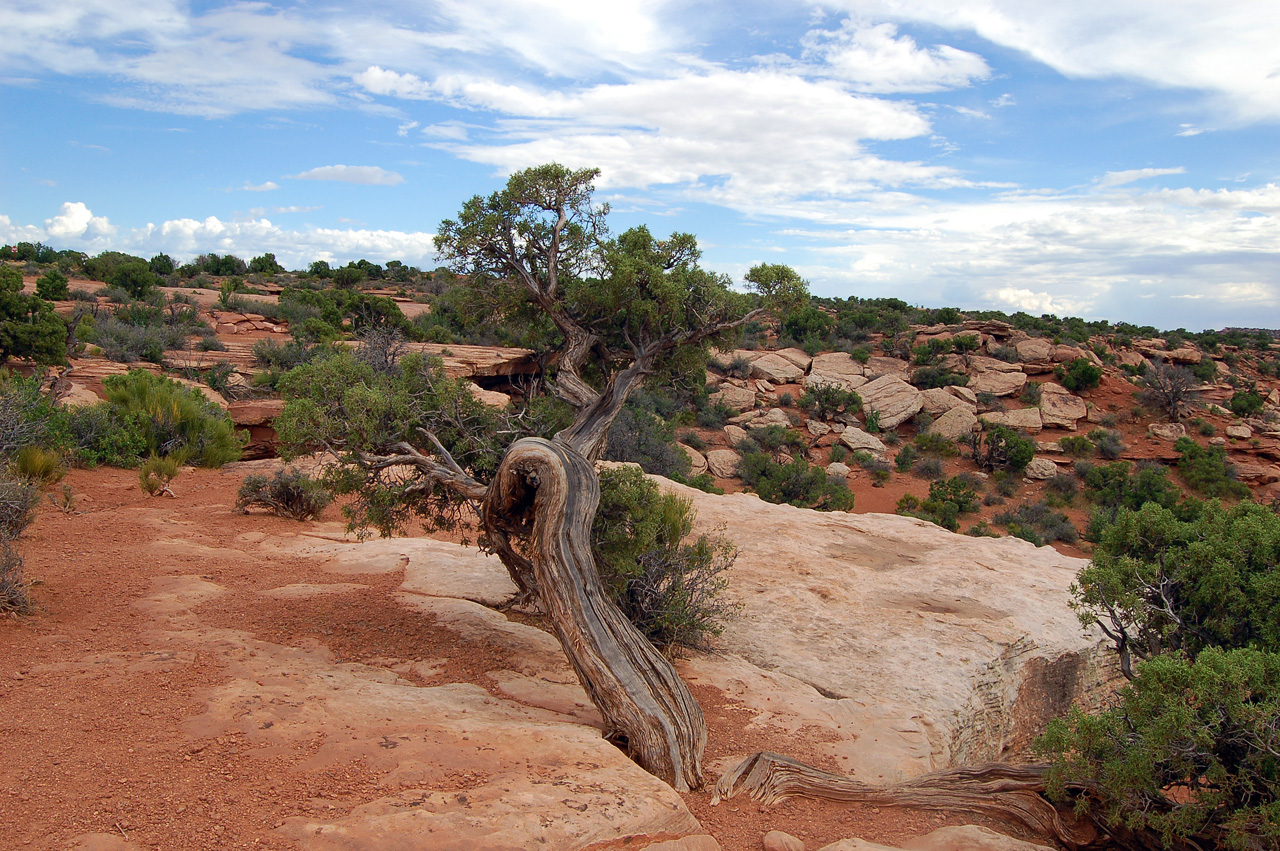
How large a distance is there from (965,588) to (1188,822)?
5816 mm

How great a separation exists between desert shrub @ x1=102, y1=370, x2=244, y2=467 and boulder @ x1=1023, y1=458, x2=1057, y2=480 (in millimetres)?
23057

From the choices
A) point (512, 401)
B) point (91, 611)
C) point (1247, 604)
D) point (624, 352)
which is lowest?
point (91, 611)

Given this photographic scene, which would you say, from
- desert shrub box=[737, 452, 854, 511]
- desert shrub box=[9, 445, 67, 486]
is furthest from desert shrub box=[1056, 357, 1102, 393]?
desert shrub box=[9, 445, 67, 486]

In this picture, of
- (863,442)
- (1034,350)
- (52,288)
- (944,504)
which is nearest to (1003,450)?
(863,442)

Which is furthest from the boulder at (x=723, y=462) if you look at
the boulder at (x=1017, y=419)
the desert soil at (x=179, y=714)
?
the desert soil at (x=179, y=714)

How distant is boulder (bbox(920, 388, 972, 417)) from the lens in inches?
1113

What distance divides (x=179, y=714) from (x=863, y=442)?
24.4 m

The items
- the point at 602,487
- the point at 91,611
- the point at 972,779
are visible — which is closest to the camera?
the point at 972,779

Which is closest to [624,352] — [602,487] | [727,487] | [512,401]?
[512,401]

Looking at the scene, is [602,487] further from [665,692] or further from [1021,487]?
[1021,487]

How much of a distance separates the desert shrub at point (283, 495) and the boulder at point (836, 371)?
2263cm

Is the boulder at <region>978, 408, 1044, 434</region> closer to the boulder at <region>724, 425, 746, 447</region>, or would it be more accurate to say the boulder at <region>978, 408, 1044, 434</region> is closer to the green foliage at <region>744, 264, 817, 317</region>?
the boulder at <region>724, 425, 746, 447</region>

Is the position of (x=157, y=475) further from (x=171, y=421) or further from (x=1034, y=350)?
(x=1034, y=350)

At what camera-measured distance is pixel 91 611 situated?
5.86 m
